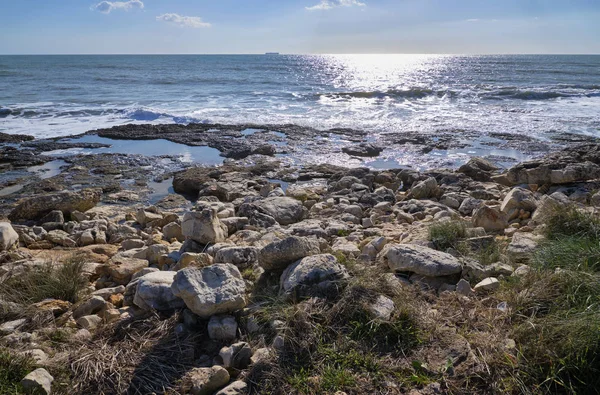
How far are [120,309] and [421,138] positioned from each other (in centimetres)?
1336

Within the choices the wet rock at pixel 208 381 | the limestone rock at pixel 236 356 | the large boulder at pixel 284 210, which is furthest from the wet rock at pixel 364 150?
the wet rock at pixel 208 381

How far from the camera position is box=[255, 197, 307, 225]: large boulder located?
24.9 ft

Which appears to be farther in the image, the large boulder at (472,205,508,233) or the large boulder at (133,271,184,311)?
the large boulder at (472,205,508,233)

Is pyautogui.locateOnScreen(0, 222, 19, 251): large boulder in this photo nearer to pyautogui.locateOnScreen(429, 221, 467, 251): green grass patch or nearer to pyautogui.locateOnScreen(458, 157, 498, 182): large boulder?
pyautogui.locateOnScreen(429, 221, 467, 251): green grass patch

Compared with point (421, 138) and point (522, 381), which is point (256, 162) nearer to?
point (421, 138)

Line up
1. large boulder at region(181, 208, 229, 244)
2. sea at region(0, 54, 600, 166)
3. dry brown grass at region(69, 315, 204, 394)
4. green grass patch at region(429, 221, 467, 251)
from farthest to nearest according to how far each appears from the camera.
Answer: sea at region(0, 54, 600, 166) → large boulder at region(181, 208, 229, 244) → green grass patch at region(429, 221, 467, 251) → dry brown grass at region(69, 315, 204, 394)

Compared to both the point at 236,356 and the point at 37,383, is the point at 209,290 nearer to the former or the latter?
the point at 236,356

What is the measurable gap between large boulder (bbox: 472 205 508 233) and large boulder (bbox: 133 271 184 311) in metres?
4.07

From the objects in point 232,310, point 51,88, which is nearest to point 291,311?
point 232,310

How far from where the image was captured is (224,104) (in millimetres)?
24984

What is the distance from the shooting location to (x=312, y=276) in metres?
3.68

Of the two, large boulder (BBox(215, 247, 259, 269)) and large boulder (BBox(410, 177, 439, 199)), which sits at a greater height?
large boulder (BBox(215, 247, 259, 269))

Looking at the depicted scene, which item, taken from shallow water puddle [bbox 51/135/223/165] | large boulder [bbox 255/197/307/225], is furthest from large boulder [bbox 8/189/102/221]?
shallow water puddle [bbox 51/135/223/165]

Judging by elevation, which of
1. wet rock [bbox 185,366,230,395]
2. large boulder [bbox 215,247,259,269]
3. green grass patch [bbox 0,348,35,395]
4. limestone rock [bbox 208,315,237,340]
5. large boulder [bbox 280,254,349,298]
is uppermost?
large boulder [bbox 280,254,349,298]
